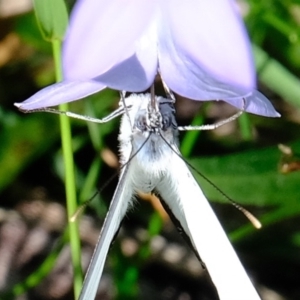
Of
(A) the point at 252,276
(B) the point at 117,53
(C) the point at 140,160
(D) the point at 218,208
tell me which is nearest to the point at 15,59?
(D) the point at 218,208

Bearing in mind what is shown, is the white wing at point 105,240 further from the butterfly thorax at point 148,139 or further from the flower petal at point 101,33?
the flower petal at point 101,33

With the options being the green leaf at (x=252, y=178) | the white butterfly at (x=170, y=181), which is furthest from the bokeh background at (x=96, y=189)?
the white butterfly at (x=170, y=181)

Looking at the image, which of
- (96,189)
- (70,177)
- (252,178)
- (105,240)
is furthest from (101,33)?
Answer: (96,189)

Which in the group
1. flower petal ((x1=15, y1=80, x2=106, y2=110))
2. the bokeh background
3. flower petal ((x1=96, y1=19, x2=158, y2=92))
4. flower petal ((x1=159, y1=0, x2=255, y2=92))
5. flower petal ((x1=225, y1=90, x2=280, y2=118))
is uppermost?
flower petal ((x1=159, y1=0, x2=255, y2=92))

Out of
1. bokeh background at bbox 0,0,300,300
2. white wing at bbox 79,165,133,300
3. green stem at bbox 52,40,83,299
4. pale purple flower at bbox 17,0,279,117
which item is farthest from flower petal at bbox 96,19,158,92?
bokeh background at bbox 0,0,300,300

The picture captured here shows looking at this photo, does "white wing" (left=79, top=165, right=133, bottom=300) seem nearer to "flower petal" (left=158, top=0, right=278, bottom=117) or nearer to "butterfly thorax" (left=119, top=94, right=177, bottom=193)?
"butterfly thorax" (left=119, top=94, right=177, bottom=193)

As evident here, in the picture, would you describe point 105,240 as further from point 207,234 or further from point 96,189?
point 96,189
